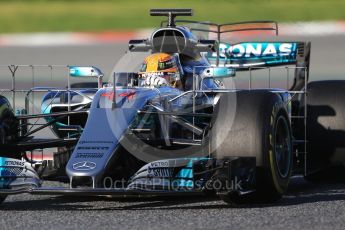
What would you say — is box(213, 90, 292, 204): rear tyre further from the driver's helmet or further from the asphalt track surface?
the driver's helmet

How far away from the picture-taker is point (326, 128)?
9055mm


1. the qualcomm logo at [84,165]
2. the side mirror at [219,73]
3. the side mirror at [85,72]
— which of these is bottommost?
the qualcomm logo at [84,165]

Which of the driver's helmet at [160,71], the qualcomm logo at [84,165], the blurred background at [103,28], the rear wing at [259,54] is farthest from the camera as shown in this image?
the blurred background at [103,28]

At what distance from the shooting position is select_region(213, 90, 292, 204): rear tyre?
750cm

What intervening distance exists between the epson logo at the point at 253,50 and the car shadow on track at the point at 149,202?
282 cm

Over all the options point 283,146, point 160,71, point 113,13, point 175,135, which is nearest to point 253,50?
point 160,71

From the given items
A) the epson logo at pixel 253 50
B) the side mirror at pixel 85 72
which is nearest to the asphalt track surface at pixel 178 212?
the side mirror at pixel 85 72

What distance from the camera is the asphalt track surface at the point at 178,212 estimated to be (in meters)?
6.80

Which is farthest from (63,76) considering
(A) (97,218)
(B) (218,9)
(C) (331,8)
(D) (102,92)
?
(A) (97,218)

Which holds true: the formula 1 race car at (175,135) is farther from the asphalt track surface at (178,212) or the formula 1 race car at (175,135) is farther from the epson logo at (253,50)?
the epson logo at (253,50)

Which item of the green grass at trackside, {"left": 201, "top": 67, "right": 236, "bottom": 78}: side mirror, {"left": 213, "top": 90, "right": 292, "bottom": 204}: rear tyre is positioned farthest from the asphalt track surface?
the green grass at trackside

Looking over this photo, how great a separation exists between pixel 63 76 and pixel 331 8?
9131 mm

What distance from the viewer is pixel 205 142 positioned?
7840mm

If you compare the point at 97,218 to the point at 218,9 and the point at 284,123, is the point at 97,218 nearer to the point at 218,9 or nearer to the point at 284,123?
the point at 284,123
